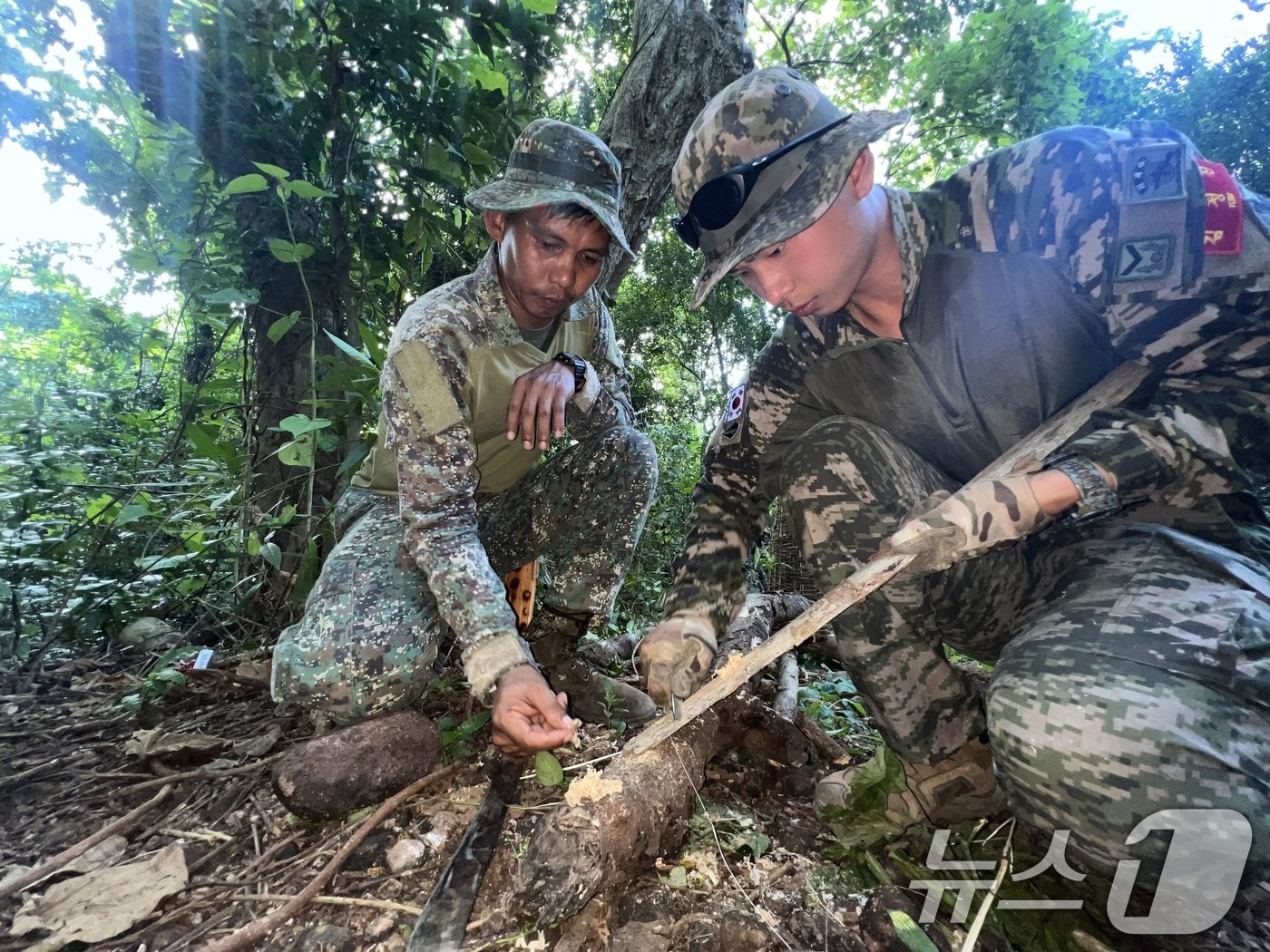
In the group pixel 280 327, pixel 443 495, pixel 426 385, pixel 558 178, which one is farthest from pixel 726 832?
pixel 280 327

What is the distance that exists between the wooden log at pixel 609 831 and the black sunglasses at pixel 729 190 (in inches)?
58.2

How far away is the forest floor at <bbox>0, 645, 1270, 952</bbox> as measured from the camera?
1.31m

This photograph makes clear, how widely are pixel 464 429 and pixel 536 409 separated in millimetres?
277

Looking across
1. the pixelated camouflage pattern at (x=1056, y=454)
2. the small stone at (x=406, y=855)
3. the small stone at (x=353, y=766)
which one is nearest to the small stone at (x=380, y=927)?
the small stone at (x=406, y=855)

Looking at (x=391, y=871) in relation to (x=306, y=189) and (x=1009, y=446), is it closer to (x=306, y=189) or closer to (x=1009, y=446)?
(x=1009, y=446)

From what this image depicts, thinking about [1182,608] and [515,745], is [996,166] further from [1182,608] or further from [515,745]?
[515,745]

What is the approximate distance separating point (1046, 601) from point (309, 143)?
3882 mm

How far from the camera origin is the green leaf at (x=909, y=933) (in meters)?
1.21

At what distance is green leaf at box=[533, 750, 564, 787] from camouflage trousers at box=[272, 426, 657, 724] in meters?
0.74

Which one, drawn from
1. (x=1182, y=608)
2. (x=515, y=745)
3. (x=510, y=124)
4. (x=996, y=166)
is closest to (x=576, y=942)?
(x=515, y=745)

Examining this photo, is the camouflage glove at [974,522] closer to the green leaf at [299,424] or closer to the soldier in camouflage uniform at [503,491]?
the soldier in camouflage uniform at [503,491]

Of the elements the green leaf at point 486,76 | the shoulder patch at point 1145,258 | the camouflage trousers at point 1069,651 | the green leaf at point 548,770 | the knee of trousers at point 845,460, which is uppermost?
the green leaf at point 486,76

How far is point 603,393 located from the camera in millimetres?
2918

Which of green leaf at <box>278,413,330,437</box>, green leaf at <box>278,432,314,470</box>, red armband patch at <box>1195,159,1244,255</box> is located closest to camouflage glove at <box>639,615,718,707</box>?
red armband patch at <box>1195,159,1244,255</box>
